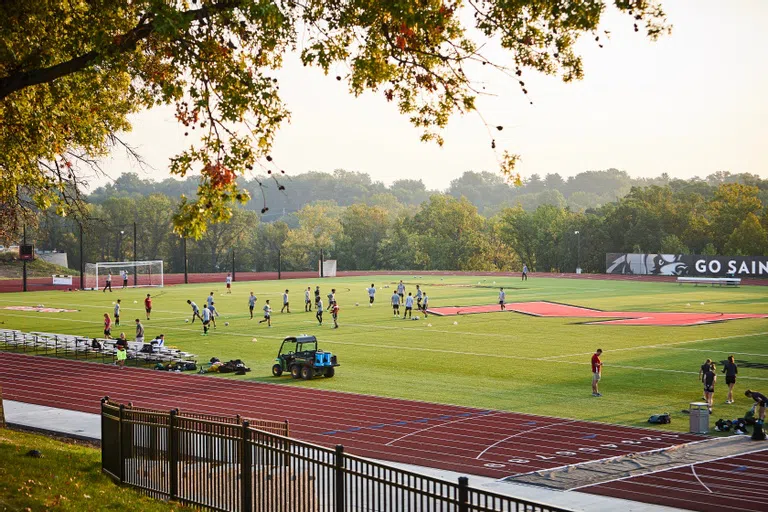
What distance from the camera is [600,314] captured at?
54875 millimetres

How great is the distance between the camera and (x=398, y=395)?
93.2ft

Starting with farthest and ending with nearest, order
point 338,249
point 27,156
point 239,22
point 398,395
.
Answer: point 338,249 → point 398,395 → point 27,156 → point 239,22

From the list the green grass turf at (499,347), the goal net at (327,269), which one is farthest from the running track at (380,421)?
the goal net at (327,269)

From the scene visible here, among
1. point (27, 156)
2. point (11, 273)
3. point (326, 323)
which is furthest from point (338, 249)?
point (27, 156)

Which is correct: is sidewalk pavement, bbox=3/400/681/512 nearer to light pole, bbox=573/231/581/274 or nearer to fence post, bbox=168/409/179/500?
fence post, bbox=168/409/179/500

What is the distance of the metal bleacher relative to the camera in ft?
118

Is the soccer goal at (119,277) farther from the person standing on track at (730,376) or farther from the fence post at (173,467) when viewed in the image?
the fence post at (173,467)

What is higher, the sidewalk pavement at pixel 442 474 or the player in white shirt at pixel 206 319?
the player in white shirt at pixel 206 319

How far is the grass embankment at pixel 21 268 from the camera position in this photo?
112 m

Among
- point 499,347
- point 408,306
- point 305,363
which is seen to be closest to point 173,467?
point 305,363

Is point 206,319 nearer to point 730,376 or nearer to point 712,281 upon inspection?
point 730,376

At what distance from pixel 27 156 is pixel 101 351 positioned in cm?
2096

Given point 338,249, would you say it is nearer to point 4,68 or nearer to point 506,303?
point 506,303

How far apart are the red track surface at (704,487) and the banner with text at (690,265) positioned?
77.8m
